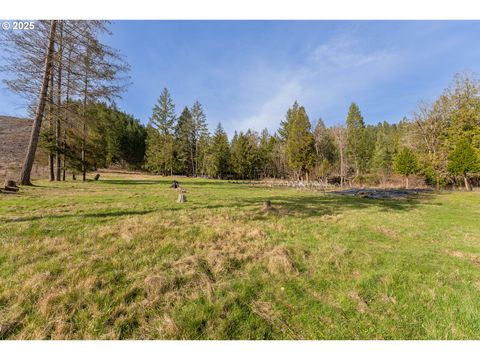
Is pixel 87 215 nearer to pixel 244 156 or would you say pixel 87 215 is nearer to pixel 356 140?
→ pixel 244 156

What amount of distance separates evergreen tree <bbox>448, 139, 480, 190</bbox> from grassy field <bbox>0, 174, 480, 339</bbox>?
2523cm

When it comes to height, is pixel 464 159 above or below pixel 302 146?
below

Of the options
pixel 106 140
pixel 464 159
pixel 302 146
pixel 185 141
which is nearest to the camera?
pixel 464 159

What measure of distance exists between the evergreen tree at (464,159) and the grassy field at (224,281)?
25.2 meters

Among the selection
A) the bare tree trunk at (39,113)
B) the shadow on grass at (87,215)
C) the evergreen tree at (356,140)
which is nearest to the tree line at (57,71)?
the bare tree trunk at (39,113)

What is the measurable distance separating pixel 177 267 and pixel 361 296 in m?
2.92

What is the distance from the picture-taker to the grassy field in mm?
2320

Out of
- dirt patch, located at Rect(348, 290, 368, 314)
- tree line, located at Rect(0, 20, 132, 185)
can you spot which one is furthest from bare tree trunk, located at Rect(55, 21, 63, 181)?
dirt patch, located at Rect(348, 290, 368, 314)

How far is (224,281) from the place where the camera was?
323cm

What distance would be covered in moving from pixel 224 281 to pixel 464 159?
32615 millimetres

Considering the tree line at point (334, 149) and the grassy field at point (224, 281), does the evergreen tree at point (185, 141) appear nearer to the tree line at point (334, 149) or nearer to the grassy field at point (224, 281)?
the tree line at point (334, 149)

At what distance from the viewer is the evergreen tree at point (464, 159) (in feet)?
73.8

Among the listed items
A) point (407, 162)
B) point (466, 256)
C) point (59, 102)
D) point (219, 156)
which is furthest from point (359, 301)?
point (219, 156)
